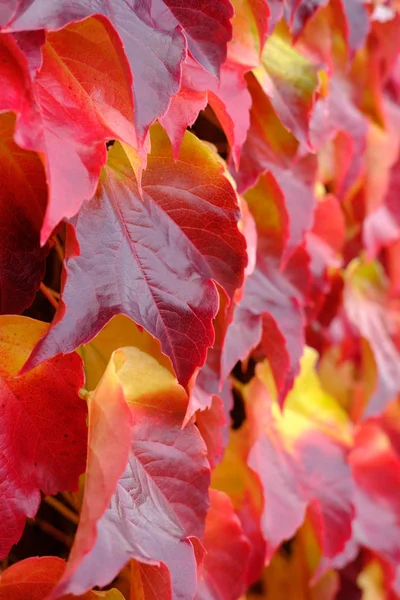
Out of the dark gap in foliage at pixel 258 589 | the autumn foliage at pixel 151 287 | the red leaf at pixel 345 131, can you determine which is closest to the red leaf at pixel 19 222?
the autumn foliage at pixel 151 287

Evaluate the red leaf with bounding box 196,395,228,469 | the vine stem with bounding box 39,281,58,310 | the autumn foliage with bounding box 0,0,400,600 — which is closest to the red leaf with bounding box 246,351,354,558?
the autumn foliage with bounding box 0,0,400,600

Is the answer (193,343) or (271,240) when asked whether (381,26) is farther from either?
(193,343)

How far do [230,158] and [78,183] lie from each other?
0.21m

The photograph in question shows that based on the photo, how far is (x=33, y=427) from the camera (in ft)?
1.31

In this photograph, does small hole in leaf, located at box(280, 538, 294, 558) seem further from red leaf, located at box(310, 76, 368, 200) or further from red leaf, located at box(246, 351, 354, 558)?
red leaf, located at box(310, 76, 368, 200)

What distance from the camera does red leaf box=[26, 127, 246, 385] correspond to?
36cm

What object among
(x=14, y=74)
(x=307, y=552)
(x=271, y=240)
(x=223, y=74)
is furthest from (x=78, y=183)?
(x=307, y=552)

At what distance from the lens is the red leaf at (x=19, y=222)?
0.38 metres

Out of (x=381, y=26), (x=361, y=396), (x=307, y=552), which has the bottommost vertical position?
(x=307, y=552)

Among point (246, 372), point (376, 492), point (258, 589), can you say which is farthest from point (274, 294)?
point (258, 589)

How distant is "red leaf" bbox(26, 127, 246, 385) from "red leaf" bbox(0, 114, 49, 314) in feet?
0.09

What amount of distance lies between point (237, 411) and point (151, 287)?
12.1 inches

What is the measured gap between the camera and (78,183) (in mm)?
334

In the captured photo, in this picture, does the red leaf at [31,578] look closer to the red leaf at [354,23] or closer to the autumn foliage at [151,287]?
the autumn foliage at [151,287]
